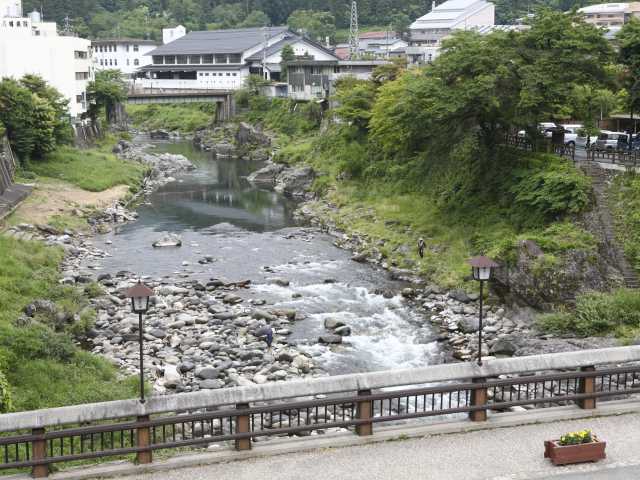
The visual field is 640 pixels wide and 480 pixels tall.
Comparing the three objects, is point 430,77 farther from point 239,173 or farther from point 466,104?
point 239,173

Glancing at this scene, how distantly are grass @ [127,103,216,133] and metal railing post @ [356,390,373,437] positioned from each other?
69.8m

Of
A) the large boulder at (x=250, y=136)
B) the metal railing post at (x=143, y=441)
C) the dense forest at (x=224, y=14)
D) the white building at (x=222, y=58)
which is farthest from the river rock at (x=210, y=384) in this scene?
the dense forest at (x=224, y=14)

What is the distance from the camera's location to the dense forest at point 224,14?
108m

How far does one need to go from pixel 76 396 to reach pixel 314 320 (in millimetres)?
9497

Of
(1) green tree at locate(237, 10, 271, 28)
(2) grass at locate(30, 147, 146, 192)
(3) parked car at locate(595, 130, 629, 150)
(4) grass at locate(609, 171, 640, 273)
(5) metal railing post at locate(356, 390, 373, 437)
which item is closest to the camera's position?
(5) metal railing post at locate(356, 390, 373, 437)

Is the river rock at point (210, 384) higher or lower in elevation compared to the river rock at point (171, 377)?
lower

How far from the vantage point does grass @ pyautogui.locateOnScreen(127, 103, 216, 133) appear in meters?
80.4

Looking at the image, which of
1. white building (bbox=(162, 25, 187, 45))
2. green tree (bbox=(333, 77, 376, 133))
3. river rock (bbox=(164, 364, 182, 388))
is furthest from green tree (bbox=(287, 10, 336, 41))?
river rock (bbox=(164, 364, 182, 388))

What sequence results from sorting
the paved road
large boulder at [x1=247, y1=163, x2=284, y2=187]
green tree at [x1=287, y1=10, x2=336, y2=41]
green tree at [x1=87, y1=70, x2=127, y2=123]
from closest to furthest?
the paved road → large boulder at [x1=247, y1=163, x2=284, y2=187] → green tree at [x1=87, y1=70, x2=127, y2=123] → green tree at [x1=287, y1=10, x2=336, y2=41]

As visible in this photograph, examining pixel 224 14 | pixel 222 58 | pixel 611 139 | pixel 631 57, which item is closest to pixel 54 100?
pixel 611 139

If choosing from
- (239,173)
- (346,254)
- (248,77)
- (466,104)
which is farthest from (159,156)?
(466,104)

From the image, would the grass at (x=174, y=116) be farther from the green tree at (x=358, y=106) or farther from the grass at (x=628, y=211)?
the grass at (x=628, y=211)

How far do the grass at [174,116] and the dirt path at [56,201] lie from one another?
35.7 m

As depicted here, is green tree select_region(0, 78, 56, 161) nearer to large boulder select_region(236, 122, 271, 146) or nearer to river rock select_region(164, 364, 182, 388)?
large boulder select_region(236, 122, 271, 146)
